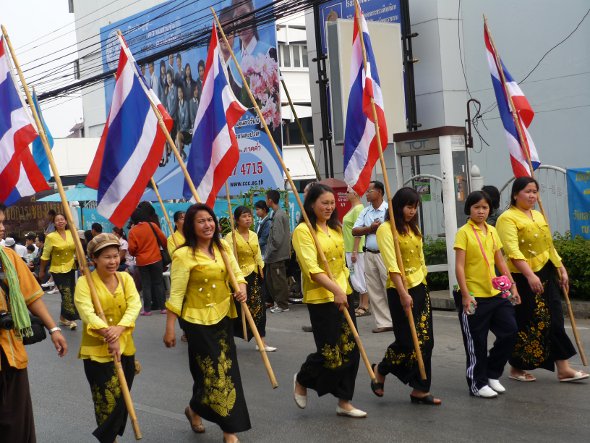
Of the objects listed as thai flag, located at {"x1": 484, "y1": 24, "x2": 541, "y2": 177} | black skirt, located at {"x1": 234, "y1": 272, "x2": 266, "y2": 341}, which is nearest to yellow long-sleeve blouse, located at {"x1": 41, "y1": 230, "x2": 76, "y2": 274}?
black skirt, located at {"x1": 234, "y1": 272, "x2": 266, "y2": 341}

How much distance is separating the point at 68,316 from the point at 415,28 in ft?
27.4

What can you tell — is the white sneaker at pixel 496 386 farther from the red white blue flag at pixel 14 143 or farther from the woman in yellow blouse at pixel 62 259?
the woman in yellow blouse at pixel 62 259

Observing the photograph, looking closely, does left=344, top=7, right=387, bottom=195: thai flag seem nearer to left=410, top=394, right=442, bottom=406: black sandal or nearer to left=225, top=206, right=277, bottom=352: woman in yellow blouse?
left=410, top=394, right=442, bottom=406: black sandal

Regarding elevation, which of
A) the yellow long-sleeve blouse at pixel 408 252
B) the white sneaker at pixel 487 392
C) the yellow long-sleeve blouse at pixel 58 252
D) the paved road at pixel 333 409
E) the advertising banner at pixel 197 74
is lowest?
the paved road at pixel 333 409

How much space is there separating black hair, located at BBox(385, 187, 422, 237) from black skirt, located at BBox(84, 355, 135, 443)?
2.50 m

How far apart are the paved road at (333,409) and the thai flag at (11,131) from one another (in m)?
2.04

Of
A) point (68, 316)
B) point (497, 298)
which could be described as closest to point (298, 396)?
point (497, 298)

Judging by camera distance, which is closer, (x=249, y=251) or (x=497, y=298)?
(x=497, y=298)

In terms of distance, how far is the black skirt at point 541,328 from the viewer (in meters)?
7.46

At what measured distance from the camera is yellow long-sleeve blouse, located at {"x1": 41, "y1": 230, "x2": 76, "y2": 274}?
1334 centimetres

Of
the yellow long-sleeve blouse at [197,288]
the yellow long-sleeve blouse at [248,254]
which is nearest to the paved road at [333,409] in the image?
the yellow long-sleeve blouse at [197,288]

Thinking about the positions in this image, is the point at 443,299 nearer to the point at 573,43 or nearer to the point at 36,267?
the point at 573,43

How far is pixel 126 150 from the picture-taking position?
23.9ft

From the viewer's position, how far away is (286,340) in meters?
11.2
